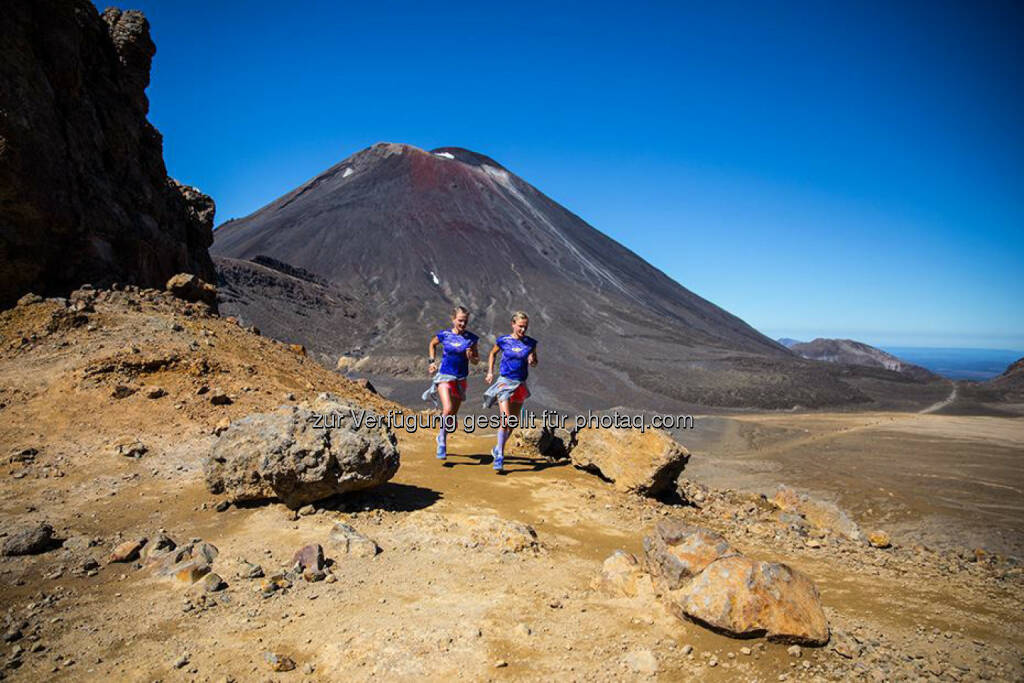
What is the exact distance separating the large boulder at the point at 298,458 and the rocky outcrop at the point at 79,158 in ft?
21.2

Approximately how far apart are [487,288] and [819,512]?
37.6 metres

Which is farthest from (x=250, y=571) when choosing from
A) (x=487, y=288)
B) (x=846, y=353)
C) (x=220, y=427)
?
(x=846, y=353)

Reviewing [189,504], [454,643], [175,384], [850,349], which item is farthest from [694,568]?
[850,349]

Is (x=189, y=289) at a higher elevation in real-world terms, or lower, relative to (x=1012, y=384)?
higher

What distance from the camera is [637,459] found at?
5.99 m

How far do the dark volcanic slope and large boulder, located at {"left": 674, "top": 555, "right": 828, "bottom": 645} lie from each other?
23.2m

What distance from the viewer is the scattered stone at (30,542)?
3240 millimetres

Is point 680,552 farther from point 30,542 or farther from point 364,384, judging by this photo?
point 364,384

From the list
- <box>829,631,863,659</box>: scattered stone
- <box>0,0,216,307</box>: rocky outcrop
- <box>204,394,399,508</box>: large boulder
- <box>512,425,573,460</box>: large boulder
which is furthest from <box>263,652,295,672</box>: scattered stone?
<box>0,0,216,307</box>: rocky outcrop

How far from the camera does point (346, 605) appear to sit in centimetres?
292

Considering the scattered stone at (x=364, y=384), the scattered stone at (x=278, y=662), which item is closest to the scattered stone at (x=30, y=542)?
the scattered stone at (x=278, y=662)

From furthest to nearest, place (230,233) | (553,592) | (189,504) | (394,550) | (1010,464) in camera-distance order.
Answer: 1. (230,233)
2. (1010,464)
3. (189,504)
4. (394,550)
5. (553,592)

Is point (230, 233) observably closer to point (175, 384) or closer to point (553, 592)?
point (175, 384)

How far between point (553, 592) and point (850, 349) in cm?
8855
